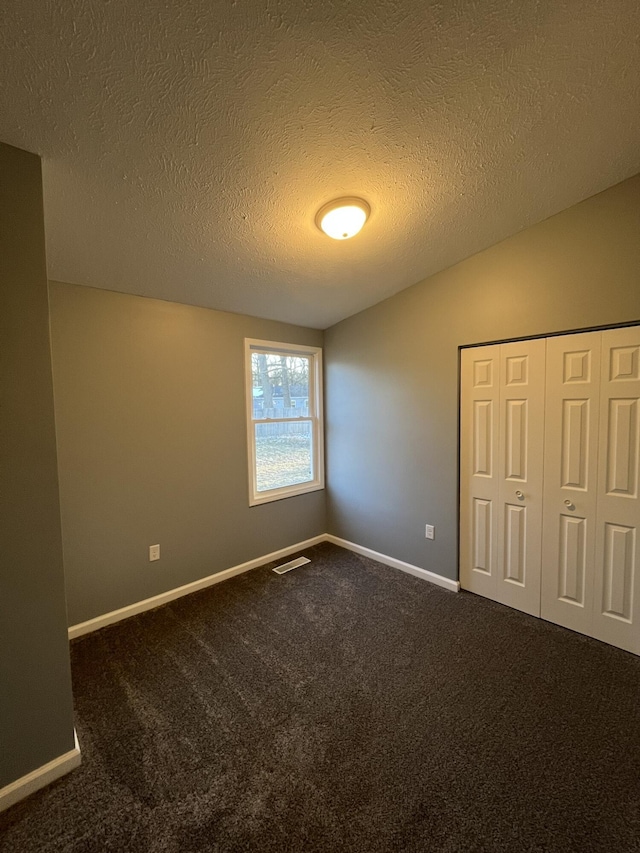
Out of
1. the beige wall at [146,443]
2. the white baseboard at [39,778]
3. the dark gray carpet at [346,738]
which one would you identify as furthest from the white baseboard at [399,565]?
the white baseboard at [39,778]

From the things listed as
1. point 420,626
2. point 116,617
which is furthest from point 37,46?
point 420,626

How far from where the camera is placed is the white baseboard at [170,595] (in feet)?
7.36

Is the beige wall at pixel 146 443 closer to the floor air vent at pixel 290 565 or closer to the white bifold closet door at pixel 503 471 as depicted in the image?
the floor air vent at pixel 290 565

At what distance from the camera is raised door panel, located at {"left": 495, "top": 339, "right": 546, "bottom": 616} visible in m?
2.25

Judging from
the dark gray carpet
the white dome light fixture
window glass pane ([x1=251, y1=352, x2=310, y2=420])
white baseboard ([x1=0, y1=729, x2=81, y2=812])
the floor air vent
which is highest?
the white dome light fixture

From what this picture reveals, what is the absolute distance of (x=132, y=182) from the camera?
146cm

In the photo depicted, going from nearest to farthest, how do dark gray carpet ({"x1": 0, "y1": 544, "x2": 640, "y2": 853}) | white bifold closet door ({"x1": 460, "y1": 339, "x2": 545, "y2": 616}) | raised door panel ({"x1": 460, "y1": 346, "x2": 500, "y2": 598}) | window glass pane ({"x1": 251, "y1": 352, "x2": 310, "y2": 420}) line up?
1. dark gray carpet ({"x1": 0, "y1": 544, "x2": 640, "y2": 853})
2. white bifold closet door ({"x1": 460, "y1": 339, "x2": 545, "y2": 616})
3. raised door panel ({"x1": 460, "y1": 346, "x2": 500, "y2": 598})
4. window glass pane ({"x1": 251, "y1": 352, "x2": 310, "y2": 420})

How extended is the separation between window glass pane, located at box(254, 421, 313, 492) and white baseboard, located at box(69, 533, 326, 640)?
66cm

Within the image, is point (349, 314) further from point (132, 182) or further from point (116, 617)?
point (116, 617)

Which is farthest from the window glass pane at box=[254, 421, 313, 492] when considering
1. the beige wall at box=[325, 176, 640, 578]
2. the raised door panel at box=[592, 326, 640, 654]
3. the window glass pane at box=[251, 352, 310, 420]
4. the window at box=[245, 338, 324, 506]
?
the raised door panel at box=[592, 326, 640, 654]

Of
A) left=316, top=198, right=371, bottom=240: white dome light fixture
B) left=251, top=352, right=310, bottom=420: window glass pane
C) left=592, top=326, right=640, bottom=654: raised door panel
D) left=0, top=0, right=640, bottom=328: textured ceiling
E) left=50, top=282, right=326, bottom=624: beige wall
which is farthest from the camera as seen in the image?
left=251, top=352, right=310, bottom=420: window glass pane

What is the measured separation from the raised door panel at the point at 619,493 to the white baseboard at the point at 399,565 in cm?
96

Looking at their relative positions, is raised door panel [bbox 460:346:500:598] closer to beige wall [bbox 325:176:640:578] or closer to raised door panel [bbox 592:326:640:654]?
beige wall [bbox 325:176:640:578]

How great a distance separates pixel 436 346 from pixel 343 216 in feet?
4.35
